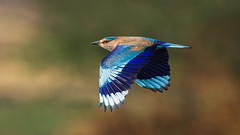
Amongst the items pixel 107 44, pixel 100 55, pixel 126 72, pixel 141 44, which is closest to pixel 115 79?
pixel 126 72

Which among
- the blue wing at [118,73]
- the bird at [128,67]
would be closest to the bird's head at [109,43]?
the bird at [128,67]

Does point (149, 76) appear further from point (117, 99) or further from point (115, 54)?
point (117, 99)

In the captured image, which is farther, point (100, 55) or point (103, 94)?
point (100, 55)

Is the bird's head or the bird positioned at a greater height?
the bird's head

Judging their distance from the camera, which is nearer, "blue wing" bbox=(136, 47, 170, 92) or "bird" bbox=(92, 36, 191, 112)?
"bird" bbox=(92, 36, 191, 112)

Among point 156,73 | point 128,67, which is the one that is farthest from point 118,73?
point 156,73

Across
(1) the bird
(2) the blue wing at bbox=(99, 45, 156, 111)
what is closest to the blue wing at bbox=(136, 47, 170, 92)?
(1) the bird

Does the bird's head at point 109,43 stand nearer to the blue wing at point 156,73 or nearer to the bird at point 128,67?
the bird at point 128,67

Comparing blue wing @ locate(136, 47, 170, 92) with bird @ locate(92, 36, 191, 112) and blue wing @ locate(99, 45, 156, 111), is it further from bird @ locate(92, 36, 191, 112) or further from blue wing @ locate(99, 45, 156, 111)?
blue wing @ locate(99, 45, 156, 111)
